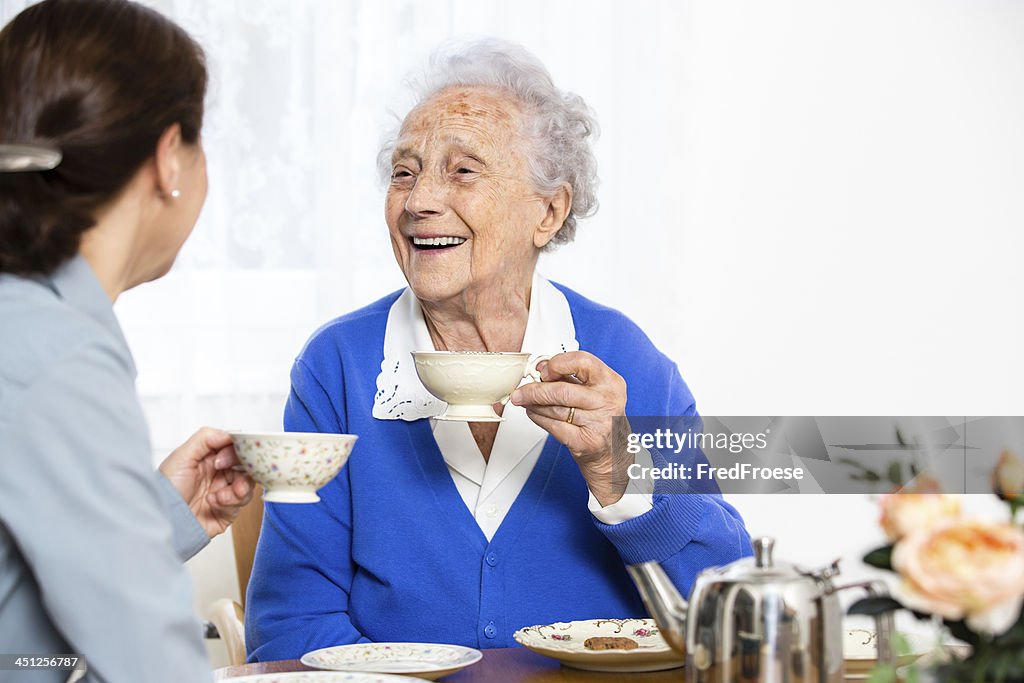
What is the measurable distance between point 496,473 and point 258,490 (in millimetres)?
548

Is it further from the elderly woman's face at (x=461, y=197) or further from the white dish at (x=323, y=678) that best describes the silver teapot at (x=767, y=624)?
the elderly woman's face at (x=461, y=197)

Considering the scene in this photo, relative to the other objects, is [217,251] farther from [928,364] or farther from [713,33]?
[928,364]

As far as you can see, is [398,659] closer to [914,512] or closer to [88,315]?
[88,315]

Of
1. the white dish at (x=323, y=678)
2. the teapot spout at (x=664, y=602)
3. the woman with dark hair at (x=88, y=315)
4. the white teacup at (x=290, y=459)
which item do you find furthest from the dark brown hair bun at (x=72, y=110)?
the teapot spout at (x=664, y=602)

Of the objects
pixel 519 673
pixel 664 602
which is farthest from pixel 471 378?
pixel 664 602

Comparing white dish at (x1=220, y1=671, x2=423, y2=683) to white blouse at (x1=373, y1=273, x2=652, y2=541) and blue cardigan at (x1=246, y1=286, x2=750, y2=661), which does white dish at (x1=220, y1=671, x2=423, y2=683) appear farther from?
white blouse at (x1=373, y1=273, x2=652, y2=541)

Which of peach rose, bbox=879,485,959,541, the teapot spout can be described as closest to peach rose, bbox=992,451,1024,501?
peach rose, bbox=879,485,959,541

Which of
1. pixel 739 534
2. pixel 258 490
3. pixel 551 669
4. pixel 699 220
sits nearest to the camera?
pixel 551 669

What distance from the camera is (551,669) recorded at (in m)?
1.32

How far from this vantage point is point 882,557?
2.67ft

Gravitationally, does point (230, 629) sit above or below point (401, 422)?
below

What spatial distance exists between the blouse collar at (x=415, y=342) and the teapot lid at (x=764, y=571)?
892 millimetres

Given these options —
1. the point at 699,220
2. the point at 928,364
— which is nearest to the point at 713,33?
the point at 699,220

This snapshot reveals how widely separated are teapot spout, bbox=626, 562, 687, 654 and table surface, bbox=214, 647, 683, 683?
226 mm
